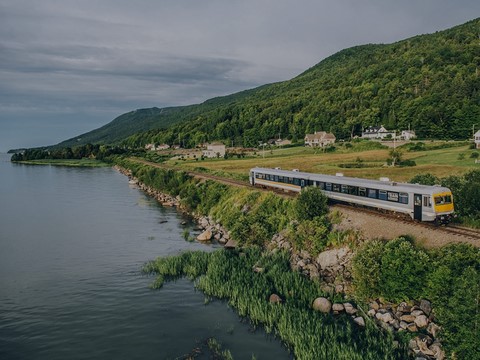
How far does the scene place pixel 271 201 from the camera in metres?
48.2

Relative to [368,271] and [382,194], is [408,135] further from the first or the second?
[368,271]

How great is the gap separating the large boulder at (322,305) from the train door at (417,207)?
11.1 m

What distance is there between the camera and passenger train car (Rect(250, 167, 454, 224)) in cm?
3036

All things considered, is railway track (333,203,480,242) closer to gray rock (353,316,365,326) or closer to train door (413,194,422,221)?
train door (413,194,422,221)

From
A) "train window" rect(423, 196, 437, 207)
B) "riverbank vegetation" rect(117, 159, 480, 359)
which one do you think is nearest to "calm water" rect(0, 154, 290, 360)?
"riverbank vegetation" rect(117, 159, 480, 359)

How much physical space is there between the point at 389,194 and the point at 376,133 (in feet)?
382

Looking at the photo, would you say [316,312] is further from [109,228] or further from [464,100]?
[464,100]

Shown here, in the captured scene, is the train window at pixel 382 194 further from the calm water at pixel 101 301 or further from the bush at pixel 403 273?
the calm water at pixel 101 301

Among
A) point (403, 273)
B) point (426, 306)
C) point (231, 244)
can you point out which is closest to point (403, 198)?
point (403, 273)

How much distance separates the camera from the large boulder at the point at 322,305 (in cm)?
2542

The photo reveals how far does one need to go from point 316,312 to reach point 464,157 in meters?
56.8

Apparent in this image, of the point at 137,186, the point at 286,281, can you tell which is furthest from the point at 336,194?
the point at 137,186

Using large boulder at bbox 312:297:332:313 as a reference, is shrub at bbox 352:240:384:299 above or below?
above

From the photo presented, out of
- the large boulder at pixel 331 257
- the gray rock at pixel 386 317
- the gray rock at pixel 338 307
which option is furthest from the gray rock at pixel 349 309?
the large boulder at pixel 331 257
